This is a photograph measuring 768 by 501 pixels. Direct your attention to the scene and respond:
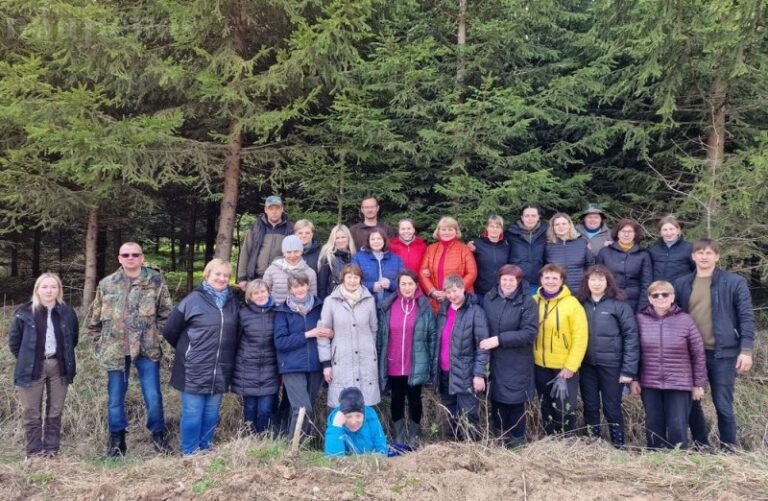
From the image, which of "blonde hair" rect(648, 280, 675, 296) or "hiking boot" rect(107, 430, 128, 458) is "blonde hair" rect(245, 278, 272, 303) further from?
"blonde hair" rect(648, 280, 675, 296)

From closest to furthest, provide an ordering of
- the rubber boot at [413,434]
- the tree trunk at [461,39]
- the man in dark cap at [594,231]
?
the rubber boot at [413,434] → the man in dark cap at [594,231] → the tree trunk at [461,39]

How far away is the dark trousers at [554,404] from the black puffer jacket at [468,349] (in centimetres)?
73

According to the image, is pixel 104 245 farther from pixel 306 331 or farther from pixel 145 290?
pixel 306 331

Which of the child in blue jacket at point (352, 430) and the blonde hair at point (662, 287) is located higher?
the blonde hair at point (662, 287)

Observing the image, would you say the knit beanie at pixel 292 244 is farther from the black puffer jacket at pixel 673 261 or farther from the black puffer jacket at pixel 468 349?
the black puffer jacket at pixel 673 261

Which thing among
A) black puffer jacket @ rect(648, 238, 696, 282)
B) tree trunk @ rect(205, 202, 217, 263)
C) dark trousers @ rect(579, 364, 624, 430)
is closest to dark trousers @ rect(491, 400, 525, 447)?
dark trousers @ rect(579, 364, 624, 430)

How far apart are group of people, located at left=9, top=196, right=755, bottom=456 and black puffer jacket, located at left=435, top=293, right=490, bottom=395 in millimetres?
15

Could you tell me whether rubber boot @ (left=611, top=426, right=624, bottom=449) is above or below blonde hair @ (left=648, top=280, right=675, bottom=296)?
below

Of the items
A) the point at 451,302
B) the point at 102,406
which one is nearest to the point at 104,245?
the point at 102,406

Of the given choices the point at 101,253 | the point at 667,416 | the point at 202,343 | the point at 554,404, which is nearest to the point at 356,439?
the point at 202,343

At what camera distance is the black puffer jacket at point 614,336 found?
511 centimetres

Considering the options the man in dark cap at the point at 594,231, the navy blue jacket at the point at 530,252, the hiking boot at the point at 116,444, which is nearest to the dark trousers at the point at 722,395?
the man in dark cap at the point at 594,231

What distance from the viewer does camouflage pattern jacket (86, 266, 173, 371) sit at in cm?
532

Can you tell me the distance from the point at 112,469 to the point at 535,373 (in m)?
4.25
